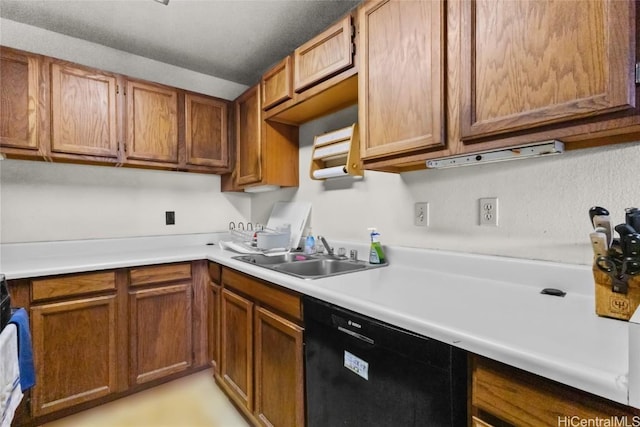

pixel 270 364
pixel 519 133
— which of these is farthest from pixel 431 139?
pixel 270 364

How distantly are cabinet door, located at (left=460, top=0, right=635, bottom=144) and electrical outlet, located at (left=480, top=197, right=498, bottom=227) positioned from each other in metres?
0.38

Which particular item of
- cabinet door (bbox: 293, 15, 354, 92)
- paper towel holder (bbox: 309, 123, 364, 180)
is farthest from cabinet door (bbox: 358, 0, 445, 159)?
paper towel holder (bbox: 309, 123, 364, 180)

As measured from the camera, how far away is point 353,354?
3.43ft

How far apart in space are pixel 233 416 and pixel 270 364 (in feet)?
2.00

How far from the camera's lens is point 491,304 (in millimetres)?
960

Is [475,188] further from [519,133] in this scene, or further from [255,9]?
[255,9]

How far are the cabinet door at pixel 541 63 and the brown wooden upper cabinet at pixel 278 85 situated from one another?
1098 mm

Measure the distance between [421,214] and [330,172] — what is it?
603 millimetres

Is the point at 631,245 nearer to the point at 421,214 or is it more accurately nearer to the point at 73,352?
the point at 421,214

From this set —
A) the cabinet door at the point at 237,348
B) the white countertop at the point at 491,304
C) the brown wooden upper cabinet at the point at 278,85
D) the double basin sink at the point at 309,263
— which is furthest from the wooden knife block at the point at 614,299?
the brown wooden upper cabinet at the point at 278,85

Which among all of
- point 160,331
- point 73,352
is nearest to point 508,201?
point 160,331

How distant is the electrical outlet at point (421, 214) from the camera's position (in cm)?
156

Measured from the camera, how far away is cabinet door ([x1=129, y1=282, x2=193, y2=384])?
197 cm

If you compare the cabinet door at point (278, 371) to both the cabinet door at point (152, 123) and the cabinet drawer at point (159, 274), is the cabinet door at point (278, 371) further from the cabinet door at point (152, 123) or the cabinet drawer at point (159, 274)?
the cabinet door at point (152, 123)
